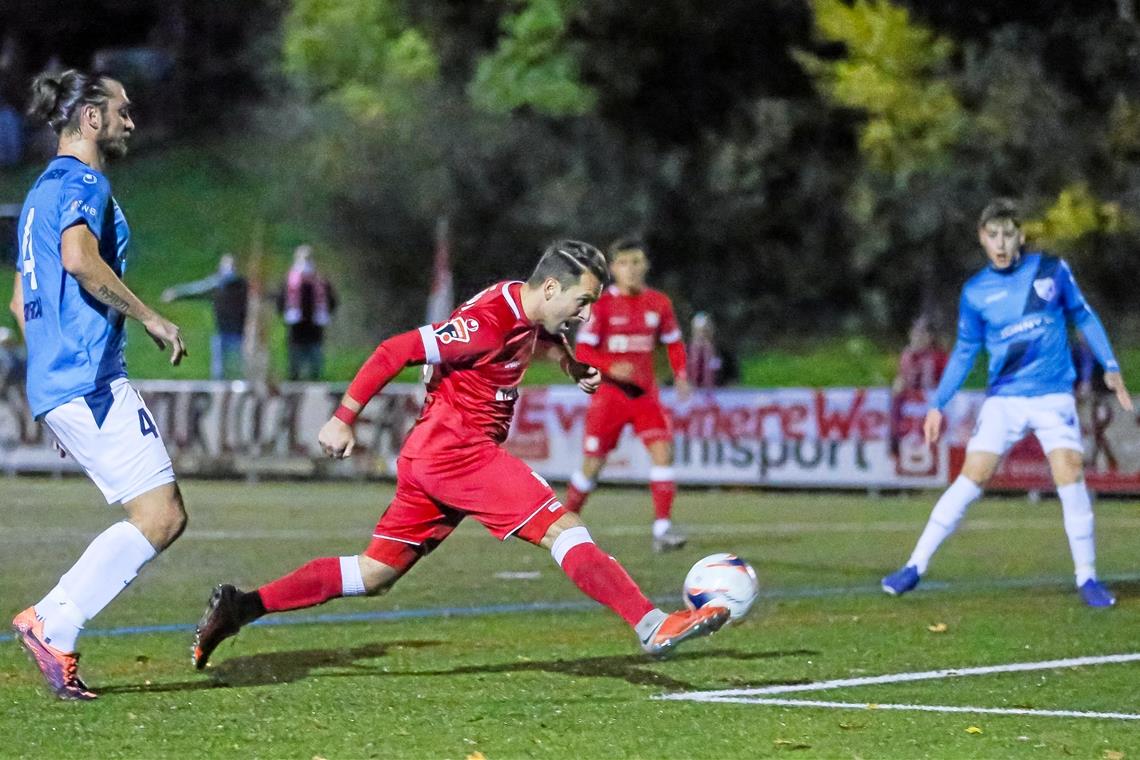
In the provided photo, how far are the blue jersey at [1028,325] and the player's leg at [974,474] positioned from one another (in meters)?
0.13

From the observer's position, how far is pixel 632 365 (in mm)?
15711

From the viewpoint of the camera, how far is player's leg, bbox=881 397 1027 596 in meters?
11.5

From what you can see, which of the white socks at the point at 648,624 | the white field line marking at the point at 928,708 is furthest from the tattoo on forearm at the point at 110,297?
the white field line marking at the point at 928,708

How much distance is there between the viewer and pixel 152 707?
755cm

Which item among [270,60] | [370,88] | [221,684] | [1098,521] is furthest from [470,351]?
[270,60]

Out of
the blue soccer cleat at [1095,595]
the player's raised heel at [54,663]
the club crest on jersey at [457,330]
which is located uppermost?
the club crest on jersey at [457,330]

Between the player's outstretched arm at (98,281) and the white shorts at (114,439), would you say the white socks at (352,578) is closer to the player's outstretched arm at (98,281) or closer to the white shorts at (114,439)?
the white shorts at (114,439)

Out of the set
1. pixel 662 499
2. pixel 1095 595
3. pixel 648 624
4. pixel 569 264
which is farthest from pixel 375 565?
pixel 662 499

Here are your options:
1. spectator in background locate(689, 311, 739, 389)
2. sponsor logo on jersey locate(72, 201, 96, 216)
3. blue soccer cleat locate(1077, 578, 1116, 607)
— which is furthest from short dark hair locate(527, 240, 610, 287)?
spectator in background locate(689, 311, 739, 389)

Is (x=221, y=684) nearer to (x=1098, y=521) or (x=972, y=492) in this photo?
(x=972, y=492)

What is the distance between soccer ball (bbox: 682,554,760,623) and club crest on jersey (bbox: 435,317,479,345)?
1.25 meters

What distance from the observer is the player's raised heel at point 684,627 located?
7.58m

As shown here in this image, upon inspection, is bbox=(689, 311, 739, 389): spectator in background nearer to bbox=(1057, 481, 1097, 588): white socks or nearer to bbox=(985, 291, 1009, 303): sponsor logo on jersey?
bbox=(1057, 481, 1097, 588): white socks

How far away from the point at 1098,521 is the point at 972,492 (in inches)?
293
